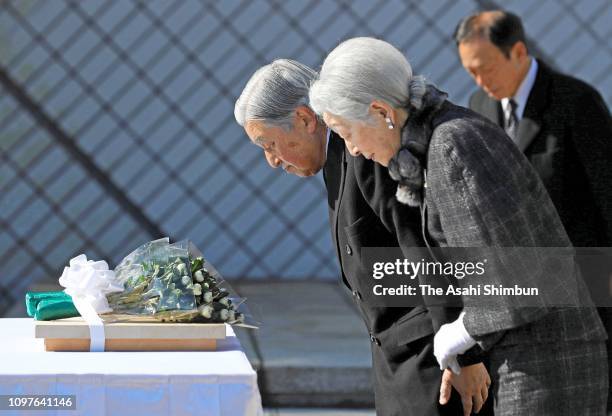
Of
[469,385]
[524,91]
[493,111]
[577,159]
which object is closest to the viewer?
[469,385]

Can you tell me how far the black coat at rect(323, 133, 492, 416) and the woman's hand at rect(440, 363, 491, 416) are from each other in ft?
0.14

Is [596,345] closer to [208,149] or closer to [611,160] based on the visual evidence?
[611,160]

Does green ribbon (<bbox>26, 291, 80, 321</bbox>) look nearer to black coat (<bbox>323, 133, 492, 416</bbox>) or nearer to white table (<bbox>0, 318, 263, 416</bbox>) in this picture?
white table (<bbox>0, 318, 263, 416</bbox>)

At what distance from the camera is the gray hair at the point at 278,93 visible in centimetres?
216

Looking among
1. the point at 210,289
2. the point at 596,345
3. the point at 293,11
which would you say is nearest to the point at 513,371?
the point at 596,345

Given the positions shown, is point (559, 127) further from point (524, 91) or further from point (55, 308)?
point (55, 308)

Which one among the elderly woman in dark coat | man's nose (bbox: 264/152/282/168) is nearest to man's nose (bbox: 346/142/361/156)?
the elderly woman in dark coat

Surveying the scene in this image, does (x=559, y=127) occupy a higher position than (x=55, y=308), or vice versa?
(x=55, y=308)

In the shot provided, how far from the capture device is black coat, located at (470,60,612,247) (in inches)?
118

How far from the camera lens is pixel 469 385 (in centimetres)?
194

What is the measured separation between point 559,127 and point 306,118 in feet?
3.76

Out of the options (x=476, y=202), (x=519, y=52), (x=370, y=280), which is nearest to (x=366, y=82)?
(x=476, y=202)

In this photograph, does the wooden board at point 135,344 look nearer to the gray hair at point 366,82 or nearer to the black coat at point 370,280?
the black coat at point 370,280

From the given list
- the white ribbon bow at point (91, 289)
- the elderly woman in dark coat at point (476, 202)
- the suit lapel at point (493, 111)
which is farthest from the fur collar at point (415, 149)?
the suit lapel at point (493, 111)
